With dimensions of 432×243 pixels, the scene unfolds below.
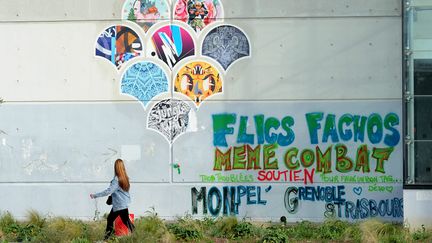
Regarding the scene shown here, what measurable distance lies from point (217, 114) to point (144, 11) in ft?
8.39

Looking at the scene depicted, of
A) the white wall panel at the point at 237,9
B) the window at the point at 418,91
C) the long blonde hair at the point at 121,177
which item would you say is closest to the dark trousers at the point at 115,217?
the long blonde hair at the point at 121,177

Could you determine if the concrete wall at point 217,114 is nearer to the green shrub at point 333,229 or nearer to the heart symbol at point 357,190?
the heart symbol at point 357,190

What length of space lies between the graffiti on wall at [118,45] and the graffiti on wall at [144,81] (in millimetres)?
261

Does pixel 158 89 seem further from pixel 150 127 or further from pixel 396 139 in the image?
pixel 396 139

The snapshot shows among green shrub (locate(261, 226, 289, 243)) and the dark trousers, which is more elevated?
the dark trousers

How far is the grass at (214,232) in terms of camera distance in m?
12.3

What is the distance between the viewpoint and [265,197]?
14.5 m

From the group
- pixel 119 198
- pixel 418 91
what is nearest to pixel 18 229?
pixel 119 198

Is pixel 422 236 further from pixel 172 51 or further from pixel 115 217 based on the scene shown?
pixel 172 51

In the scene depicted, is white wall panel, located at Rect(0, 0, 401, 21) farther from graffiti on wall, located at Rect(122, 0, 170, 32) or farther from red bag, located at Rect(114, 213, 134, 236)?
red bag, located at Rect(114, 213, 134, 236)

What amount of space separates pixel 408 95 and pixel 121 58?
18.6 feet

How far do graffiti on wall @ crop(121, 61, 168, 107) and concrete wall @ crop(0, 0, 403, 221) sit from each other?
3 centimetres

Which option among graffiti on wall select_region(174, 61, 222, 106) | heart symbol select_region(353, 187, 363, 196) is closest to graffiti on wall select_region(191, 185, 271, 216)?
heart symbol select_region(353, 187, 363, 196)

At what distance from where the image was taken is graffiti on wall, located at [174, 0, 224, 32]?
14.7m
